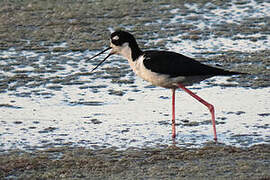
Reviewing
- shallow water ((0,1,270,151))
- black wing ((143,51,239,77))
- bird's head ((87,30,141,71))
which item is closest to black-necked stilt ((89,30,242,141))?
black wing ((143,51,239,77))

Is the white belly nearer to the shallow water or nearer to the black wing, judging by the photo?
the black wing

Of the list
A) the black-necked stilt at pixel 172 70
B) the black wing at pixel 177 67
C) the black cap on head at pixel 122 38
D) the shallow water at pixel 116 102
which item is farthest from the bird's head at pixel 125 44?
the shallow water at pixel 116 102

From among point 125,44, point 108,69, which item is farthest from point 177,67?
point 108,69

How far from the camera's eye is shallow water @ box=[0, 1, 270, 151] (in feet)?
22.3

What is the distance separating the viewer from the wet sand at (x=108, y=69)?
581 centimetres

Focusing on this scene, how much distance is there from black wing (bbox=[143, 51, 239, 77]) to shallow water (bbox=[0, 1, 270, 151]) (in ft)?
1.80

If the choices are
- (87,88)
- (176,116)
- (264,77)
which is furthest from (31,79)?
(264,77)

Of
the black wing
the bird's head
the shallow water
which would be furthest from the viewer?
the bird's head

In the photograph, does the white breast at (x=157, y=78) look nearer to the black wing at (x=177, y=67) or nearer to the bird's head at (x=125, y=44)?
the black wing at (x=177, y=67)

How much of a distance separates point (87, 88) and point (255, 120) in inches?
82.8

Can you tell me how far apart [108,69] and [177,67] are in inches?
89.1

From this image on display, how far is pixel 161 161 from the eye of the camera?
19.9 feet

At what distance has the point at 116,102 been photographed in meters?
7.80

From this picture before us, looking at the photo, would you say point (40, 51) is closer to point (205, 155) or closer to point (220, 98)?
point (220, 98)
